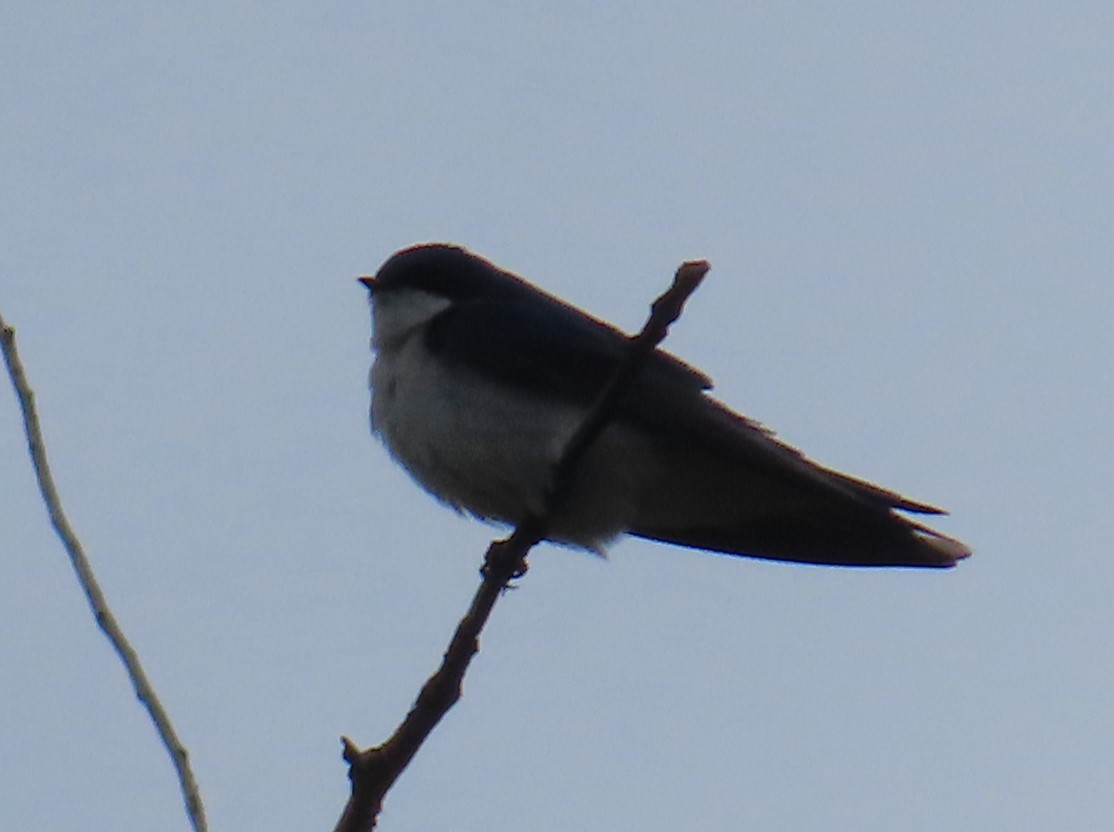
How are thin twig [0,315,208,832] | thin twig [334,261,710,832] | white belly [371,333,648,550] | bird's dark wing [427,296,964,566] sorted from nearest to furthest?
thin twig [0,315,208,832] → thin twig [334,261,710,832] → white belly [371,333,648,550] → bird's dark wing [427,296,964,566]

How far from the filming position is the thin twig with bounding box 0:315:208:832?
99.2 inches

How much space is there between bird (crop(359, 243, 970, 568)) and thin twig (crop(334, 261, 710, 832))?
90 centimetres

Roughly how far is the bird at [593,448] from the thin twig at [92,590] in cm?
250

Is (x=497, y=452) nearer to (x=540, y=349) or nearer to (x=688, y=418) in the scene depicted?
(x=540, y=349)

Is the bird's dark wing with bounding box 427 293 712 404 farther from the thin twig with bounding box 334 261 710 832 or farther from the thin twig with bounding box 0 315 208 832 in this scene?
the thin twig with bounding box 0 315 208 832

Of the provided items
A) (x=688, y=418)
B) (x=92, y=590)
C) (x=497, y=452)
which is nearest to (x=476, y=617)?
(x=92, y=590)

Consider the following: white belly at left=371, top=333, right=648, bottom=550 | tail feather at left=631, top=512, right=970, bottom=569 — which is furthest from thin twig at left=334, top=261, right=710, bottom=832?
tail feather at left=631, top=512, right=970, bottom=569

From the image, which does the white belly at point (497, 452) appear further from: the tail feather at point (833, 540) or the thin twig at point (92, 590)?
the thin twig at point (92, 590)

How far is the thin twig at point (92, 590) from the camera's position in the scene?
2520 mm

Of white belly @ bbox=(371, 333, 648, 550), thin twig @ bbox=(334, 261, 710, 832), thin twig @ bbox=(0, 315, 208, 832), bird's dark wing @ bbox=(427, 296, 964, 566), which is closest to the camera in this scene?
thin twig @ bbox=(0, 315, 208, 832)

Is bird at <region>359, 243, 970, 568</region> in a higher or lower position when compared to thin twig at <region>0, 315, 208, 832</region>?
higher

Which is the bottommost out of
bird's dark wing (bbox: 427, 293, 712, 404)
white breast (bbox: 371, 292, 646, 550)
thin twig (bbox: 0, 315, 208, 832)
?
thin twig (bbox: 0, 315, 208, 832)

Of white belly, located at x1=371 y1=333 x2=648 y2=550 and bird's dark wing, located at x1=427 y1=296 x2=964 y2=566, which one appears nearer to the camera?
white belly, located at x1=371 y1=333 x2=648 y2=550

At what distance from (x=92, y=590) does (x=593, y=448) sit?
2853mm
